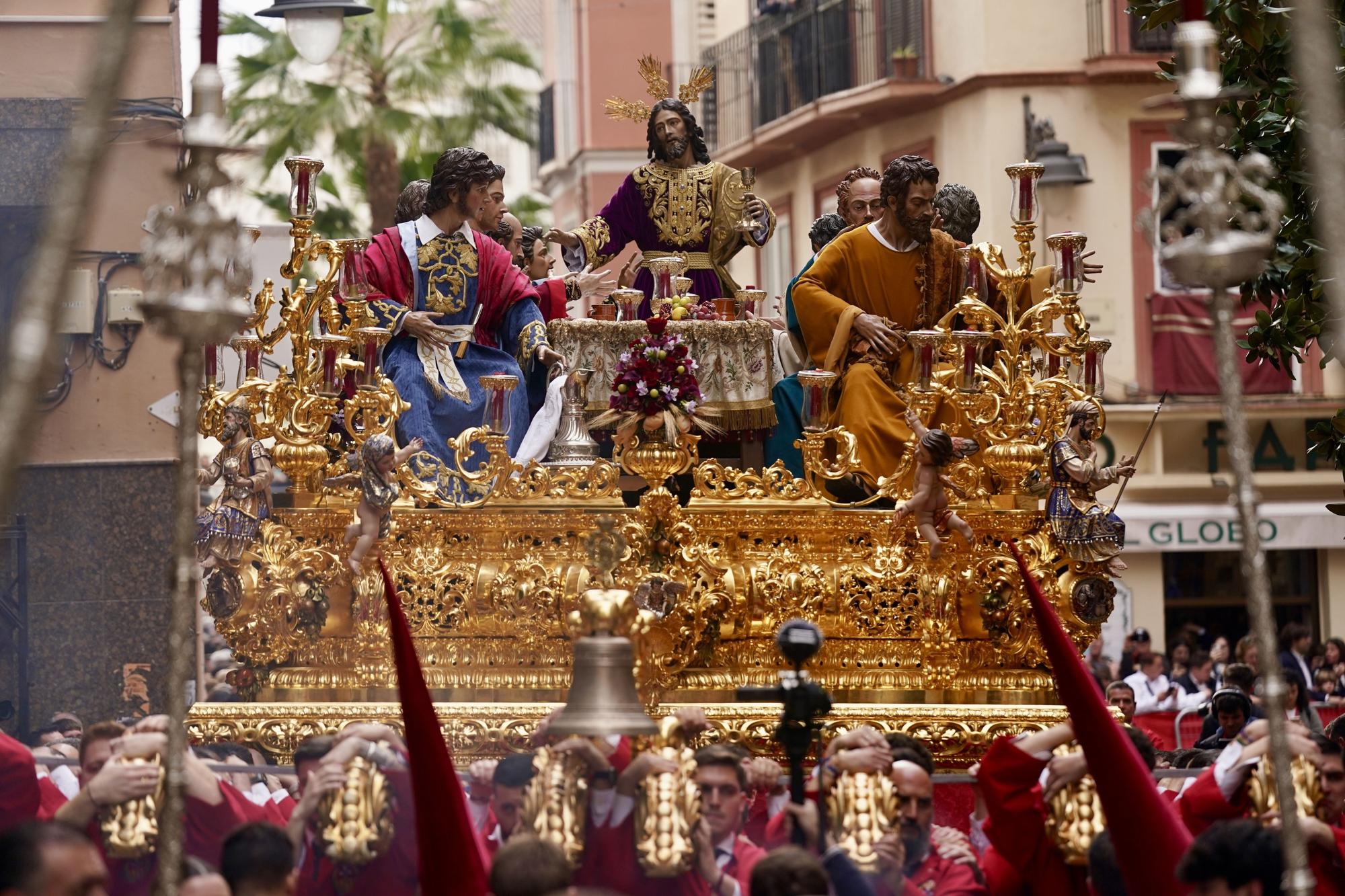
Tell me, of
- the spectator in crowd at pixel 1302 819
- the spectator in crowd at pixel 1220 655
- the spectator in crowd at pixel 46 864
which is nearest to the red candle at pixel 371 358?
the spectator in crowd at pixel 1302 819

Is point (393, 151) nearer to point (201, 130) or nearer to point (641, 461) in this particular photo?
point (641, 461)

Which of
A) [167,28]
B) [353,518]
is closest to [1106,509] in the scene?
[353,518]

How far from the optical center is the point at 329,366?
9219 mm

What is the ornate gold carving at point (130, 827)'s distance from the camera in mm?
6625

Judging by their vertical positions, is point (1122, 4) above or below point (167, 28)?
above

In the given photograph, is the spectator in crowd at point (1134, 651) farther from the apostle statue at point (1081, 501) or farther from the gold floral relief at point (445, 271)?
the gold floral relief at point (445, 271)

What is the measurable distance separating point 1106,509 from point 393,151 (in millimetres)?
17967

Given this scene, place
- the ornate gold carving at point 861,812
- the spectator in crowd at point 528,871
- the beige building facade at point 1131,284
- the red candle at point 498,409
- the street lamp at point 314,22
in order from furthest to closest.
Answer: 1. the beige building facade at point 1131,284
2. the street lamp at point 314,22
3. the red candle at point 498,409
4. the ornate gold carving at point 861,812
5. the spectator in crowd at point 528,871

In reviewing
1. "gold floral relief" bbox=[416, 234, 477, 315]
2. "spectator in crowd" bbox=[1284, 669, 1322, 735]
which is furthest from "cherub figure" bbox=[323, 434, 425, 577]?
"spectator in crowd" bbox=[1284, 669, 1322, 735]

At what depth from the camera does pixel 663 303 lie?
1003 cm

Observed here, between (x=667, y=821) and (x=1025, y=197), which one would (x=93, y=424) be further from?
(x=667, y=821)

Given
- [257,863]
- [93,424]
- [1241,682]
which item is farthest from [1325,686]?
[257,863]

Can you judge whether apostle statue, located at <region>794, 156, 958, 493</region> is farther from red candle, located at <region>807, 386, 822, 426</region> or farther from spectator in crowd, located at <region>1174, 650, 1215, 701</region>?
spectator in crowd, located at <region>1174, 650, 1215, 701</region>

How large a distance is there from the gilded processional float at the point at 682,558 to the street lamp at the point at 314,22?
1.86m
